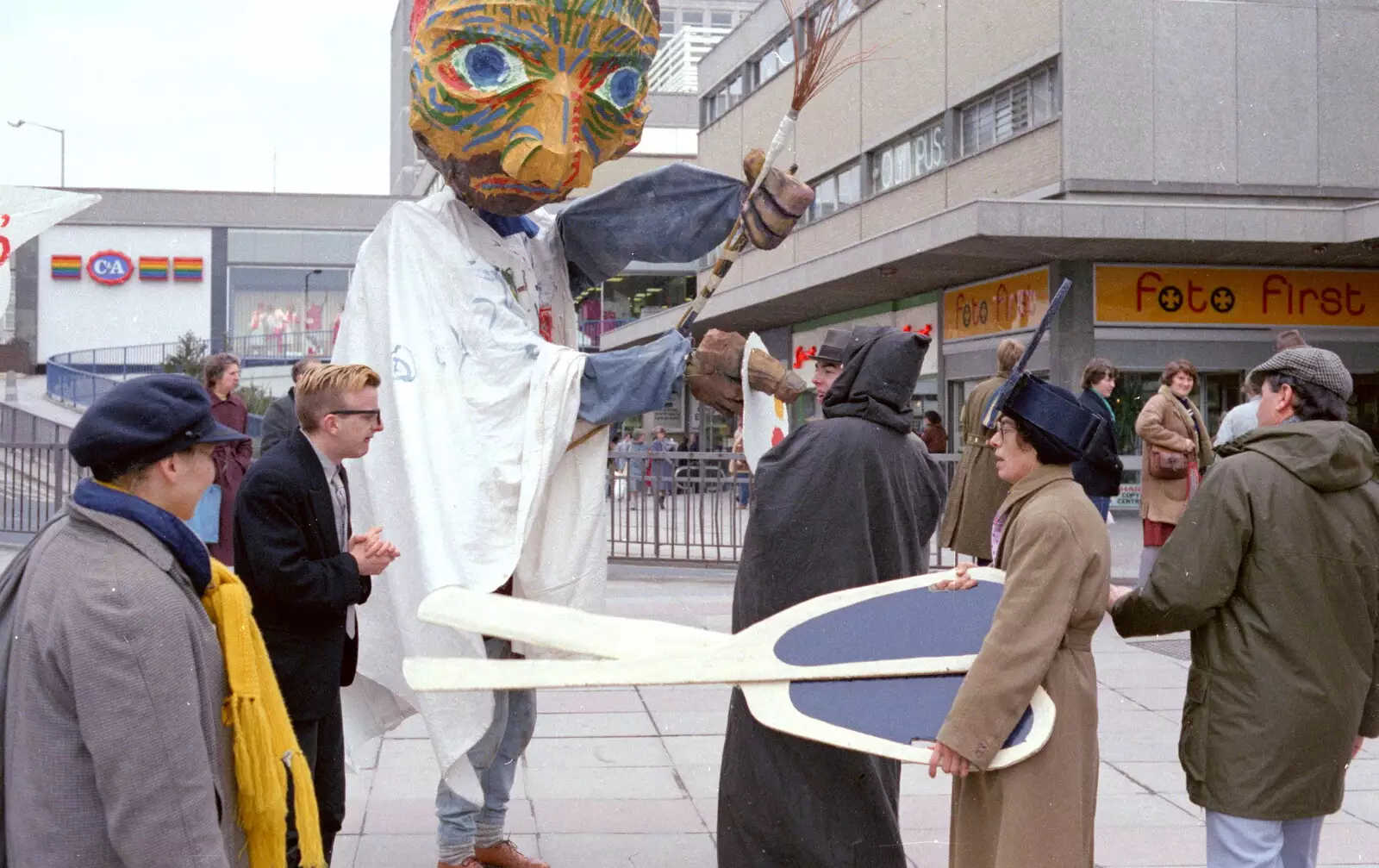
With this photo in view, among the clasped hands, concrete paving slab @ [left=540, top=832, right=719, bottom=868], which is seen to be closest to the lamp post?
concrete paving slab @ [left=540, top=832, right=719, bottom=868]

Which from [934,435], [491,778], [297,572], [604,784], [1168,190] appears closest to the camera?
[297,572]

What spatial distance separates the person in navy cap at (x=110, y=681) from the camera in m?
2.26

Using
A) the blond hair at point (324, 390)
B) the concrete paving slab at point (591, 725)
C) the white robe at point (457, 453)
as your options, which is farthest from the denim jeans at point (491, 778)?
the concrete paving slab at point (591, 725)

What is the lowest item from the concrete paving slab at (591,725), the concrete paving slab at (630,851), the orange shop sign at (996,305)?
the concrete paving slab at (630,851)

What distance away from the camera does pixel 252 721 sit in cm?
254

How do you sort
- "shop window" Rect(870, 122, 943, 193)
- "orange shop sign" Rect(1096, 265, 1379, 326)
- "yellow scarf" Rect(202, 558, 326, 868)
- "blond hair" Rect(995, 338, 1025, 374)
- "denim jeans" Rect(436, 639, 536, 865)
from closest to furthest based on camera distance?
"yellow scarf" Rect(202, 558, 326, 868), "denim jeans" Rect(436, 639, 536, 865), "blond hair" Rect(995, 338, 1025, 374), "orange shop sign" Rect(1096, 265, 1379, 326), "shop window" Rect(870, 122, 943, 193)

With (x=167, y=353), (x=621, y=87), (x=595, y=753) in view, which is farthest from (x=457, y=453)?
(x=167, y=353)

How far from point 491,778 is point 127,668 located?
7.03 ft

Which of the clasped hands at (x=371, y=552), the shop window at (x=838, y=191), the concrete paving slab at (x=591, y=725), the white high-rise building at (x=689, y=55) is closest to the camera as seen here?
the clasped hands at (x=371, y=552)

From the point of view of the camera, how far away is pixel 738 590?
12.5 feet

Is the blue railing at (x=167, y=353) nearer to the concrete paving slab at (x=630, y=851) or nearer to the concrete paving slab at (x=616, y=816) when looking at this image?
the concrete paving slab at (x=616, y=816)

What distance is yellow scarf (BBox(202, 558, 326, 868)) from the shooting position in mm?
2543

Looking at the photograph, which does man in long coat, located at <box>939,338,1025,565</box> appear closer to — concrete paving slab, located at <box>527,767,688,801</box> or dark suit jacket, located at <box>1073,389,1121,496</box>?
dark suit jacket, located at <box>1073,389,1121,496</box>

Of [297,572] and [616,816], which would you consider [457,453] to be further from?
[616,816]
